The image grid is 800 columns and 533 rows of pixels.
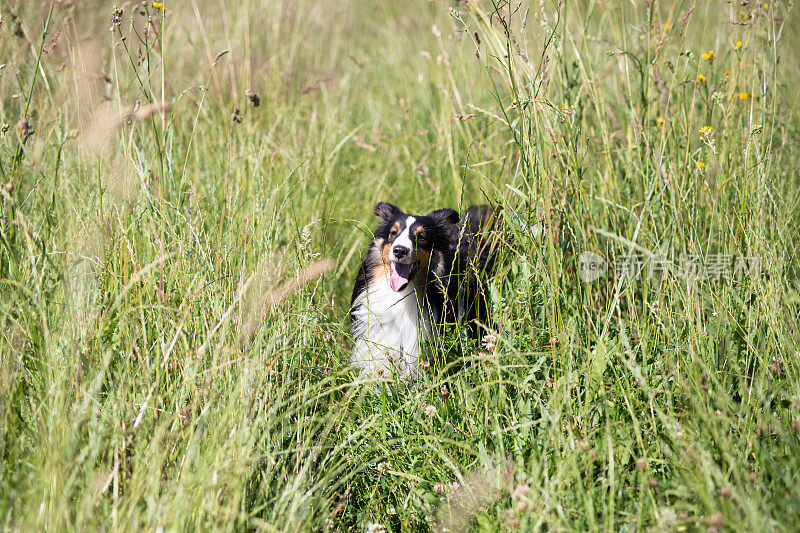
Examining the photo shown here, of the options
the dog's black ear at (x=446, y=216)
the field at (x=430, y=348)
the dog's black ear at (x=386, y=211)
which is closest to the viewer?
the field at (x=430, y=348)

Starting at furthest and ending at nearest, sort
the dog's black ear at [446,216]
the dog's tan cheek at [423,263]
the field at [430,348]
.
Result: 1. the dog's black ear at [446,216]
2. the dog's tan cheek at [423,263]
3. the field at [430,348]

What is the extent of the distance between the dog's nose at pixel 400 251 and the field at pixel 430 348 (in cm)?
36

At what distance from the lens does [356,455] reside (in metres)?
2.10

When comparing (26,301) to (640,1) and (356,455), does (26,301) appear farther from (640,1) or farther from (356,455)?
(640,1)

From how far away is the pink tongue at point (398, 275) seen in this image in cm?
291

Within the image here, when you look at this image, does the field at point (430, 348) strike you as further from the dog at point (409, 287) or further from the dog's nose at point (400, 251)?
the dog's nose at point (400, 251)

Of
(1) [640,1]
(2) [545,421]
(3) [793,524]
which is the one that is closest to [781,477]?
(3) [793,524]

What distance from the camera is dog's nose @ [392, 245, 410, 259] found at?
9.14 ft

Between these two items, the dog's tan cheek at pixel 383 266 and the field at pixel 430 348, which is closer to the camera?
the field at pixel 430 348

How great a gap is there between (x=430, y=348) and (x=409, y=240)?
0.50 m

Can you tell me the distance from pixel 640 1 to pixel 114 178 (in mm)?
3952

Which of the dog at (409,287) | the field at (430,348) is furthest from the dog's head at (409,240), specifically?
the field at (430,348)

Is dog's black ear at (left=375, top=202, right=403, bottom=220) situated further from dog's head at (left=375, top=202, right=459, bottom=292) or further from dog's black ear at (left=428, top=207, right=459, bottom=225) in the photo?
dog's black ear at (left=428, top=207, right=459, bottom=225)

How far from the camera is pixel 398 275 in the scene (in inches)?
116
